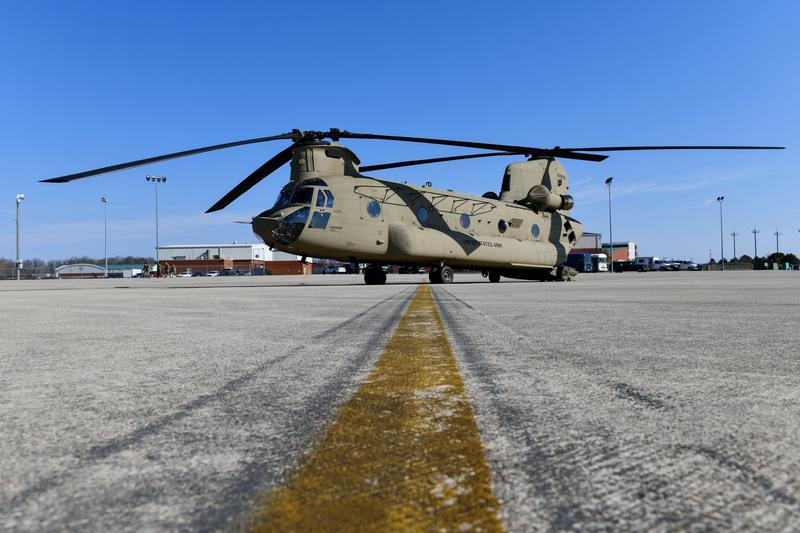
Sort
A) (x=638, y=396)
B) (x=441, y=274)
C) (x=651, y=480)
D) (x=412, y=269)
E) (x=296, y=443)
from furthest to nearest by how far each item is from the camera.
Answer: (x=412, y=269)
(x=441, y=274)
(x=638, y=396)
(x=296, y=443)
(x=651, y=480)

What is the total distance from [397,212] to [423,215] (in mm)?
1262

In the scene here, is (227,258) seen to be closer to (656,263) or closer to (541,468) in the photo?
(656,263)

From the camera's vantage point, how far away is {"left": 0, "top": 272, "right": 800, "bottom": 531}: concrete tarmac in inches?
52.2

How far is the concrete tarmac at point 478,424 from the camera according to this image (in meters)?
1.33

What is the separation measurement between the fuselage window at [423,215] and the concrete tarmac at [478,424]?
52.7ft

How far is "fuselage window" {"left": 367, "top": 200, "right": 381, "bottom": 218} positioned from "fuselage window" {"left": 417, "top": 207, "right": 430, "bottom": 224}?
191 centimetres

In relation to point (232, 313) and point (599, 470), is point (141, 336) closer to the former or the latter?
point (232, 313)

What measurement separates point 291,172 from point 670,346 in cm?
1628

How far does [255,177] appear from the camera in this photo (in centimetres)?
1858

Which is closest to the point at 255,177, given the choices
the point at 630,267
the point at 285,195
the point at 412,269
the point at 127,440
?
the point at 285,195

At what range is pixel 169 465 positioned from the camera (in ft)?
5.33

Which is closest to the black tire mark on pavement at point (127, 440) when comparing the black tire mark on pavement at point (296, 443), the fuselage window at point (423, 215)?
the black tire mark on pavement at point (296, 443)

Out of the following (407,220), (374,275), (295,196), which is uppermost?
(295,196)

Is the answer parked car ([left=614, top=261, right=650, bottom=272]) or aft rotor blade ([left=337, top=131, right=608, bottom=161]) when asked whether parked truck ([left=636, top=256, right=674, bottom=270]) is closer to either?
parked car ([left=614, top=261, right=650, bottom=272])
